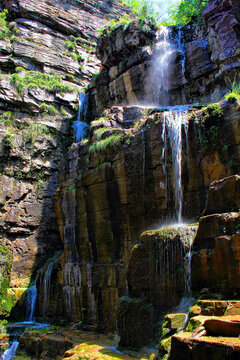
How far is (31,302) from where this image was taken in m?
15.5

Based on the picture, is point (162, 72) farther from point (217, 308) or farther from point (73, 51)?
point (217, 308)

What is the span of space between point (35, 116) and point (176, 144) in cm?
1382

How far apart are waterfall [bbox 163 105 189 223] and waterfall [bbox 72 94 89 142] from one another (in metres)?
11.0

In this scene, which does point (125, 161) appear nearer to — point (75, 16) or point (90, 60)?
point (90, 60)

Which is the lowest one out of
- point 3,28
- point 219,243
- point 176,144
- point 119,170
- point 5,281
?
point 5,281

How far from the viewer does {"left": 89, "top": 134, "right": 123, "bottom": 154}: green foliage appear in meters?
13.3

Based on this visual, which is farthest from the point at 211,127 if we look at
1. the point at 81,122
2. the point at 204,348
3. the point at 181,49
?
the point at 81,122

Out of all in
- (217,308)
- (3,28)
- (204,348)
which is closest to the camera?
(204,348)

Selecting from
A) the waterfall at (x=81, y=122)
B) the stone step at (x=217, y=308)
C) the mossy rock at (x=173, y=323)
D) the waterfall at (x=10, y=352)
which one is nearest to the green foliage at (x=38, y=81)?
the waterfall at (x=81, y=122)

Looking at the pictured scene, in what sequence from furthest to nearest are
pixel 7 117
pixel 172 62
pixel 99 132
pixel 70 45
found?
pixel 70 45, pixel 7 117, pixel 172 62, pixel 99 132

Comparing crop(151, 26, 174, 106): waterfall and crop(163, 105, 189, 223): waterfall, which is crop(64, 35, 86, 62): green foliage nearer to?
crop(151, 26, 174, 106): waterfall

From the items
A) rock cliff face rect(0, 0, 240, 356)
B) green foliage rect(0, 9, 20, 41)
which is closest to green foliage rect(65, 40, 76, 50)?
rock cliff face rect(0, 0, 240, 356)

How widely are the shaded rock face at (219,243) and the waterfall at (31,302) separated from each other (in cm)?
1075

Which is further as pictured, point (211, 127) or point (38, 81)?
point (38, 81)
